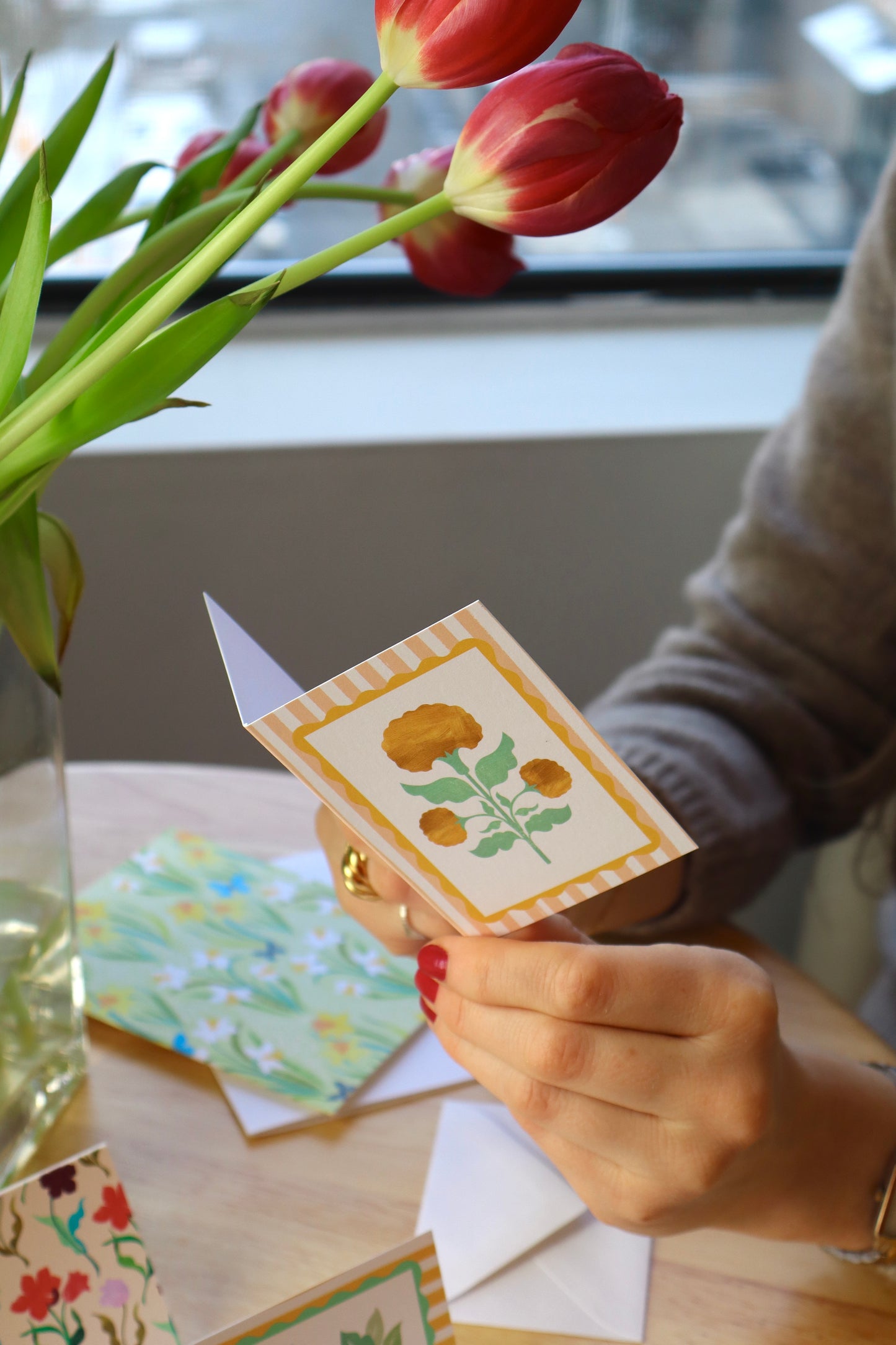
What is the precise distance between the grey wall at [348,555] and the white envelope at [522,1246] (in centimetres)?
83

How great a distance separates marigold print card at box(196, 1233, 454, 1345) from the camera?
1.22 ft

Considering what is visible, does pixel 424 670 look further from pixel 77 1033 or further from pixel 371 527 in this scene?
pixel 371 527

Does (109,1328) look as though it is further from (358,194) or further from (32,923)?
(358,194)

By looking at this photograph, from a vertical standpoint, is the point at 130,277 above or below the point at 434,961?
above

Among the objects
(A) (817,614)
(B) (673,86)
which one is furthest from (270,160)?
(B) (673,86)

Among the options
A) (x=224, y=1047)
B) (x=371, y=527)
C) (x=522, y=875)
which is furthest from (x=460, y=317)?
(x=522, y=875)

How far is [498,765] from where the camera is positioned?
1.19 feet

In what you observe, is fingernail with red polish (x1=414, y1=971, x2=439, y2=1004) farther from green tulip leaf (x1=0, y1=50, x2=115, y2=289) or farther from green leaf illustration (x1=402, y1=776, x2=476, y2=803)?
green tulip leaf (x1=0, y1=50, x2=115, y2=289)

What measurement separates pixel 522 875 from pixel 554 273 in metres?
1.24

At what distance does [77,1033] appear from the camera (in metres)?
0.57

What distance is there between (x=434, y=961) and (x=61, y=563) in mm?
204

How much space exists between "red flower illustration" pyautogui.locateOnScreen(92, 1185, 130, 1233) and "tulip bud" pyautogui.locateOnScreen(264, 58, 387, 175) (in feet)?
1.21

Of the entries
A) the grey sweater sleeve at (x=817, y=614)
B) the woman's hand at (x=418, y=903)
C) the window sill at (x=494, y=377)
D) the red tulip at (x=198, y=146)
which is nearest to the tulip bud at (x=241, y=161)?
the red tulip at (x=198, y=146)

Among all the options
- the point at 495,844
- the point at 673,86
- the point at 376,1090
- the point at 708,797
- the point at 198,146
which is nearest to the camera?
the point at 495,844
